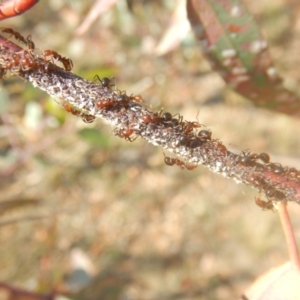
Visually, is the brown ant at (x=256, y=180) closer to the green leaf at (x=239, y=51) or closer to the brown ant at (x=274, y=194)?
the brown ant at (x=274, y=194)

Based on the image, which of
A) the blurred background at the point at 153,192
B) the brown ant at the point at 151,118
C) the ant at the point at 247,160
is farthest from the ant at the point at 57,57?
the blurred background at the point at 153,192

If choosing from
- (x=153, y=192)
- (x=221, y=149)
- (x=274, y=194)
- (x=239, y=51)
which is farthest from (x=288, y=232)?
(x=153, y=192)

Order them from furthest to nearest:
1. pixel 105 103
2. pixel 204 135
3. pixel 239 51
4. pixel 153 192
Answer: pixel 153 192
pixel 239 51
pixel 204 135
pixel 105 103

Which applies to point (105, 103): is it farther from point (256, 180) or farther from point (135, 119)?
point (256, 180)

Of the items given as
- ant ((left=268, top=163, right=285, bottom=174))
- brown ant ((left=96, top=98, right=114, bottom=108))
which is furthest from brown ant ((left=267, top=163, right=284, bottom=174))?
brown ant ((left=96, top=98, right=114, bottom=108))

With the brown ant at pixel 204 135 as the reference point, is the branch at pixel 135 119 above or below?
below

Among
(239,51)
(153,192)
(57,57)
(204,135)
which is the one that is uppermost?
(153,192)

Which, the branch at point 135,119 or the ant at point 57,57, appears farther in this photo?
the ant at point 57,57
